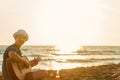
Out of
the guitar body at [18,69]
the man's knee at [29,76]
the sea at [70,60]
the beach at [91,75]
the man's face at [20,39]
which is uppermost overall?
the man's face at [20,39]

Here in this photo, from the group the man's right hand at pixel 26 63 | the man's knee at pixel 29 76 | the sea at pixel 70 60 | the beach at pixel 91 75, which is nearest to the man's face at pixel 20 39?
the man's right hand at pixel 26 63

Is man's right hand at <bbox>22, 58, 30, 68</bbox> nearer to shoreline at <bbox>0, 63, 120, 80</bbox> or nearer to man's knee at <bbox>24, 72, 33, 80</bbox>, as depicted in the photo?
man's knee at <bbox>24, 72, 33, 80</bbox>

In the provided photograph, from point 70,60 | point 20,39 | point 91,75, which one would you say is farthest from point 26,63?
point 70,60

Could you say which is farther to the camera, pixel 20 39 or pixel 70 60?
pixel 70 60

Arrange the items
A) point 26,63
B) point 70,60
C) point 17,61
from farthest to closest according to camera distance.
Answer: point 70,60 < point 26,63 < point 17,61

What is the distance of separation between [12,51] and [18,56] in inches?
5.9

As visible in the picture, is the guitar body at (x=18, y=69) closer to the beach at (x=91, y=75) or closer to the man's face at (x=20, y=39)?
the man's face at (x=20, y=39)

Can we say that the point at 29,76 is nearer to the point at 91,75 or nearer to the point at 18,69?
the point at 18,69

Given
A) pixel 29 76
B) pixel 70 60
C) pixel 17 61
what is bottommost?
pixel 70 60

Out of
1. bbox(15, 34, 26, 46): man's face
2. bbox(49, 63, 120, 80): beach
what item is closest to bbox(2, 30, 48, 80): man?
bbox(15, 34, 26, 46): man's face

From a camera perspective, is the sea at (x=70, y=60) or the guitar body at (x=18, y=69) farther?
the sea at (x=70, y=60)

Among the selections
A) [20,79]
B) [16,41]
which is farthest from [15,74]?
[16,41]

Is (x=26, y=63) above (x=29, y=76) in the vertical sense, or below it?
above

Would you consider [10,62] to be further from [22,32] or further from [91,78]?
[91,78]
